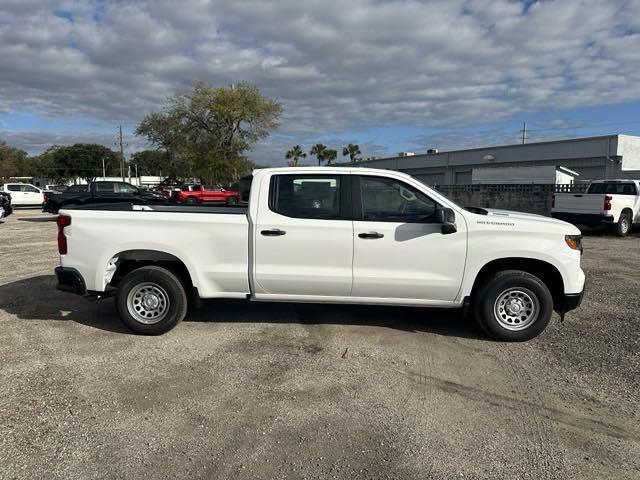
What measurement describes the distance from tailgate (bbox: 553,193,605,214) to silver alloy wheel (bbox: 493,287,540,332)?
36.9 ft

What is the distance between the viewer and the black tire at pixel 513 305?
5.03 metres

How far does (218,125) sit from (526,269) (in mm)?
45785

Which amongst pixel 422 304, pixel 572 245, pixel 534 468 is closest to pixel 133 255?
pixel 422 304

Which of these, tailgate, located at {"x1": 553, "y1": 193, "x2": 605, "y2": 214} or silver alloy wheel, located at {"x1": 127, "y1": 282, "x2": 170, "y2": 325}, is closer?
silver alloy wheel, located at {"x1": 127, "y1": 282, "x2": 170, "y2": 325}

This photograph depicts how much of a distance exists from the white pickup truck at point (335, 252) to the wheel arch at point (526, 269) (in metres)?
0.01

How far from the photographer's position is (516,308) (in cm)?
514

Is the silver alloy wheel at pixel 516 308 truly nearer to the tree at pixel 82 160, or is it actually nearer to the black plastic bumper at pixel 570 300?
the black plastic bumper at pixel 570 300

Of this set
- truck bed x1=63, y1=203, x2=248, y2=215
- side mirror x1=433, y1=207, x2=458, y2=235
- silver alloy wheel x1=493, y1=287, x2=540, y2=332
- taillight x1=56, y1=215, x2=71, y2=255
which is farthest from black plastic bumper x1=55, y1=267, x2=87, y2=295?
silver alloy wheel x1=493, y1=287, x2=540, y2=332

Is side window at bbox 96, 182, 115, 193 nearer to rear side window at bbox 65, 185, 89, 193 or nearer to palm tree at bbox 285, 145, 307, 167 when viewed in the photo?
rear side window at bbox 65, 185, 89, 193

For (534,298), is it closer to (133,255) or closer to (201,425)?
(201,425)

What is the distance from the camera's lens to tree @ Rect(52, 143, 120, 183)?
288 feet

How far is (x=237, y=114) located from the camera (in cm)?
4606

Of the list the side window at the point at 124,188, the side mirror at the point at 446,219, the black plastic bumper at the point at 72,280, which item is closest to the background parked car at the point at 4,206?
the side window at the point at 124,188

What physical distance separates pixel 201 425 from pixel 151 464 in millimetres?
505
